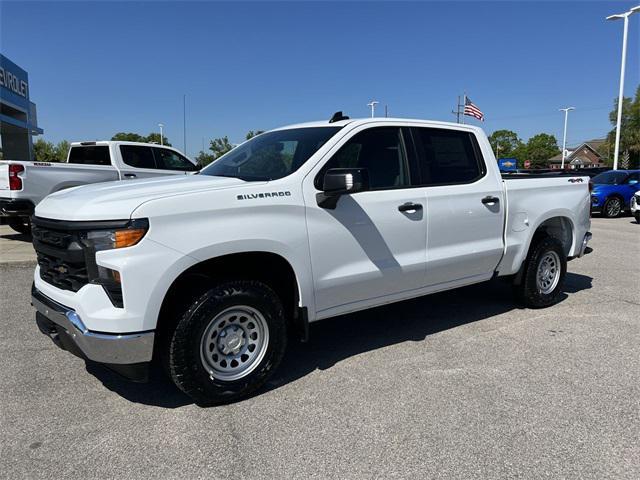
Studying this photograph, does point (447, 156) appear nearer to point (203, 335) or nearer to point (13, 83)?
point (203, 335)

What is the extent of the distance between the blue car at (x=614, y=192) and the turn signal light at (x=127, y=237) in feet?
58.3

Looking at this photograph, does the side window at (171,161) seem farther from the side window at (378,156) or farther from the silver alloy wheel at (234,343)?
the silver alloy wheel at (234,343)

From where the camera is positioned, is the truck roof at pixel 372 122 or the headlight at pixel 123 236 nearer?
the headlight at pixel 123 236

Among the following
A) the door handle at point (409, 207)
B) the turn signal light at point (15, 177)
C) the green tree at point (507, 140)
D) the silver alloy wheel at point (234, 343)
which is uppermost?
the green tree at point (507, 140)

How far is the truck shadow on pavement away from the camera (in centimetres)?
370

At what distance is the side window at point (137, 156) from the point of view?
35.6 ft

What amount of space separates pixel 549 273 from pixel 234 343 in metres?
4.02

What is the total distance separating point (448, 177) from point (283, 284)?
192 centimetres

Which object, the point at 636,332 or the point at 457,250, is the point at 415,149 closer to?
the point at 457,250

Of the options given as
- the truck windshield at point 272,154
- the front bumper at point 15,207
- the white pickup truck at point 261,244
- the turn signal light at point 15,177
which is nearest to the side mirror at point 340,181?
the white pickup truck at point 261,244

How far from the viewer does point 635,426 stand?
3.15m

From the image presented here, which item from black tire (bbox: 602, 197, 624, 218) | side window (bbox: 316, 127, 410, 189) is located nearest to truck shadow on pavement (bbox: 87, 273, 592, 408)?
side window (bbox: 316, 127, 410, 189)

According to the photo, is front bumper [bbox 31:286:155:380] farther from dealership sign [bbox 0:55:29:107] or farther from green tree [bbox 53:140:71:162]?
green tree [bbox 53:140:71:162]

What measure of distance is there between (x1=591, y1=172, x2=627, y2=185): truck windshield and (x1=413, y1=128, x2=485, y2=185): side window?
15.0 m
